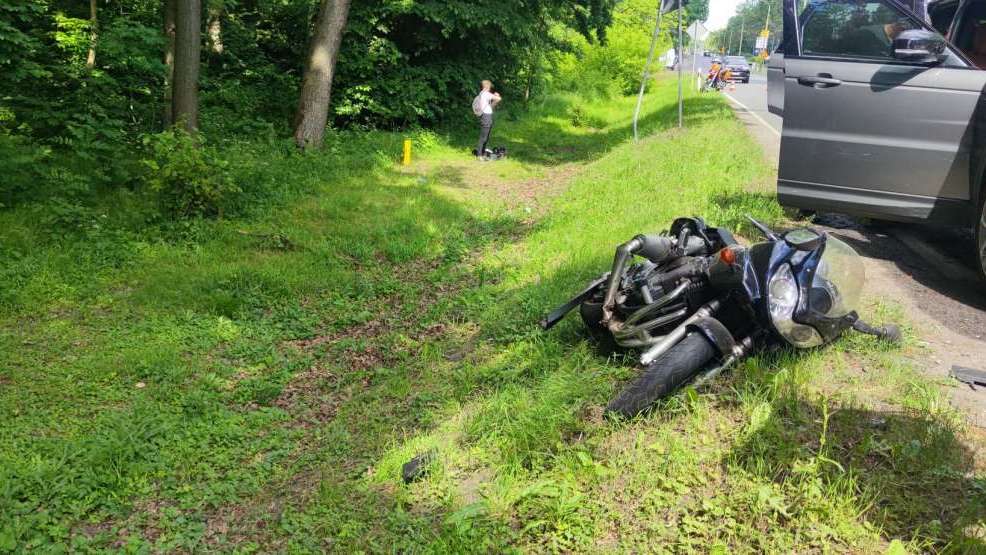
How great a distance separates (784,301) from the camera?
367 centimetres

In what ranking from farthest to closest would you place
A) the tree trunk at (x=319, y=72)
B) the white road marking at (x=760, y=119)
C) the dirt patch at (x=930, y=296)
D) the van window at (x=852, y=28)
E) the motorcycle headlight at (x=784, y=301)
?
1. the white road marking at (x=760, y=119)
2. the tree trunk at (x=319, y=72)
3. the van window at (x=852, y=28)
4. the dirt patch at (x=930, y=296)
5. the motorcycle headlight at (x=784, y=301)

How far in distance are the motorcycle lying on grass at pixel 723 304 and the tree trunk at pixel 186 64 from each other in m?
7.46

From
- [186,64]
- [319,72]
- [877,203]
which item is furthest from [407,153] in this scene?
[877,203]

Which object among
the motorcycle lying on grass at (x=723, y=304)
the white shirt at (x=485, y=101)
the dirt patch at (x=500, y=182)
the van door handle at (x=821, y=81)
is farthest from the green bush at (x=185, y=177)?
the white shirt at (x=485, y=101)

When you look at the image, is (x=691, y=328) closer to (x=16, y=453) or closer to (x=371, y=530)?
(x=371, y=530)

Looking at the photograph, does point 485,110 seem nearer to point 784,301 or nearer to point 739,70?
point 784,301

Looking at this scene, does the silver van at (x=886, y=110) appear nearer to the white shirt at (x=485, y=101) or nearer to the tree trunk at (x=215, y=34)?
the white shirt at (x=485, y=101)

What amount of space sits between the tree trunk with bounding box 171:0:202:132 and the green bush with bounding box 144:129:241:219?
114cm

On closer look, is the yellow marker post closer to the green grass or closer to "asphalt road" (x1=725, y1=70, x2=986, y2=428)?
the green grass

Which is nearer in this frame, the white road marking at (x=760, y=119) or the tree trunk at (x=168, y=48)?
the tree trunk at (x=168, y=48)

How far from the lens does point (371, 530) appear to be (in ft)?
12.3

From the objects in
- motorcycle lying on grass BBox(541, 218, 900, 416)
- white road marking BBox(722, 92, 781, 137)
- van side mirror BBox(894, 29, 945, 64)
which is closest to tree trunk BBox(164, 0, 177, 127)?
motorcycle lying on grass BBox(541, 218, 900, 416)

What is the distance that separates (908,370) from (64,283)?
7029 mm

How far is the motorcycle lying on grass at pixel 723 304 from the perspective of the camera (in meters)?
3.69
